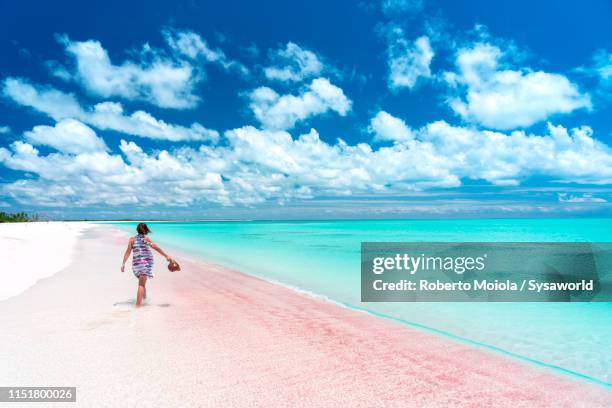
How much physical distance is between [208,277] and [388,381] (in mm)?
11852

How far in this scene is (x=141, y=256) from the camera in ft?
31.7

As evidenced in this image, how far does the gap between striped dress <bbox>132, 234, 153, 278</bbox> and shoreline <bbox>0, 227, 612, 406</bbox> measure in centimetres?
99

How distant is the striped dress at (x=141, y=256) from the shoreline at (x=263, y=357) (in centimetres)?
99

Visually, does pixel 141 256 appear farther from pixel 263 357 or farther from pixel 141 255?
pixel 263 357

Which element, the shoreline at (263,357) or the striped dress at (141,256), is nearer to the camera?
the shoreline at (263,357)

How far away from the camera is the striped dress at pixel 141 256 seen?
9.62 meters

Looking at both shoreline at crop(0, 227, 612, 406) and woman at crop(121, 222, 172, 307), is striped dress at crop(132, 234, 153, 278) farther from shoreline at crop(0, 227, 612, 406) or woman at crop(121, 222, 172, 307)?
shoreline at crop(0, 227, 612, 406)

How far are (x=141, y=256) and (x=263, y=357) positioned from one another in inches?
199

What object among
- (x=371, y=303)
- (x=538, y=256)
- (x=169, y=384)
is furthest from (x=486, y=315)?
(x=538, y=256)

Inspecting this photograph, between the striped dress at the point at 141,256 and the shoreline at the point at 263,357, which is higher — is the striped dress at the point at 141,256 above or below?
above

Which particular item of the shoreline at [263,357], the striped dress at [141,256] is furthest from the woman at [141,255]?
the shoreline at [263,357]

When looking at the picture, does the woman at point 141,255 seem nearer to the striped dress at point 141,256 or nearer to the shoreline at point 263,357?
the striped dress at point 141,256

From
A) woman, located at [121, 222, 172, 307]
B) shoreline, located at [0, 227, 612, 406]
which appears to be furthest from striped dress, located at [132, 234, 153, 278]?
shoreline, located at [0, 227, 612, 406]

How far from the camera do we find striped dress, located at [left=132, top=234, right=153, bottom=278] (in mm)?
9617
